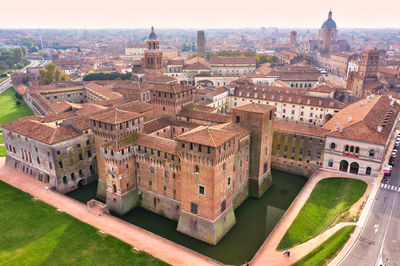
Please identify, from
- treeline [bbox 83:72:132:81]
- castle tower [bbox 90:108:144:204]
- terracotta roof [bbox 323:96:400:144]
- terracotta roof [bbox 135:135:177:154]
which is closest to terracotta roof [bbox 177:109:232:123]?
castle tower [bbox 90:108:144:204]

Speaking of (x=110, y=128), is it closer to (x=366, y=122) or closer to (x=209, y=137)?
(x=209, y=137)

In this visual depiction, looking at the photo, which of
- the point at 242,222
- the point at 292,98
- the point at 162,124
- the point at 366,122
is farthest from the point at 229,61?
the point at 242,222

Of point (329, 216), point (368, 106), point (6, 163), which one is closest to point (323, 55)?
point (368, 106)

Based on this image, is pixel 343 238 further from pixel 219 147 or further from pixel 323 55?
pixel 323 55

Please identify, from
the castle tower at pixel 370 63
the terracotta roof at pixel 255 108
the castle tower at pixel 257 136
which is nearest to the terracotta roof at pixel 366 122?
the castle tower at pixel 257 136

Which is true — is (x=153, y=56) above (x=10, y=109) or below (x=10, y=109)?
above

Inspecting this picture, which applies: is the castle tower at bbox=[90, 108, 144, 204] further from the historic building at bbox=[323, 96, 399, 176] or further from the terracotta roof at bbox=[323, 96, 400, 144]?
the terracotta roof at bbox=[323, 96, 400, 144]
